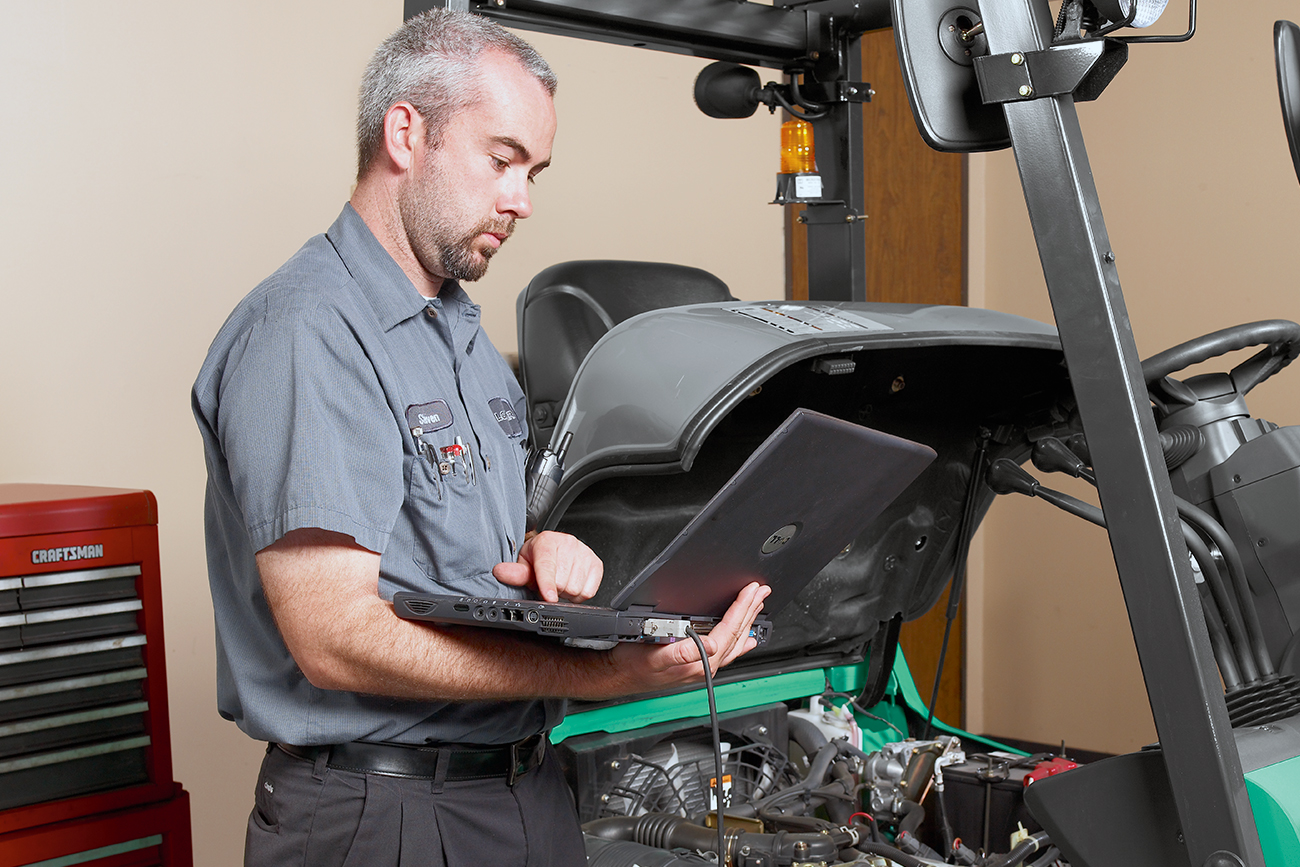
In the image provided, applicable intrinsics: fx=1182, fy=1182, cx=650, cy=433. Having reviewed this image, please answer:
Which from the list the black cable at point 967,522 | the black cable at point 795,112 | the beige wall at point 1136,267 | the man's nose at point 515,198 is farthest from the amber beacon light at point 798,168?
the beige wall at point 1136,267

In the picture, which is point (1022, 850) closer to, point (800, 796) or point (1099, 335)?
point (800, 796)

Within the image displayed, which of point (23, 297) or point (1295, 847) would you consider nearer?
point (1295, 847)

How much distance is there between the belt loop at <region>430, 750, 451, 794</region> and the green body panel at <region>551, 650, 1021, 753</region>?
2.71 feet

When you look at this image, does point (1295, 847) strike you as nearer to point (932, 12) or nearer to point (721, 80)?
point (932, 12)

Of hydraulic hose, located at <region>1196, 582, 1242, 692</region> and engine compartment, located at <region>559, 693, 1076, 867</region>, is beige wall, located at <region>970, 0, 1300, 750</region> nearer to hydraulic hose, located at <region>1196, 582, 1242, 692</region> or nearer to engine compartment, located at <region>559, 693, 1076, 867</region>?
hydraulic hose, located at <region>1196, 582, 1242, 692</region>

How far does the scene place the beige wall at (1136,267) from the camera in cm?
479

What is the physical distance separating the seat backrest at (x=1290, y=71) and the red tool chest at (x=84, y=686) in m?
2.30

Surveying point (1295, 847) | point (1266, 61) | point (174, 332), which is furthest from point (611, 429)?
point (1266, 61)

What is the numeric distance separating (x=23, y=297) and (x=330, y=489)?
215 centimetres

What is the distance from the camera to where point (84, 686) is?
7.01 feet

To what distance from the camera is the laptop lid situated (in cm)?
139

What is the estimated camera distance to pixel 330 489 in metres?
1.36

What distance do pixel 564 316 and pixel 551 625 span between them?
1597 millimetres

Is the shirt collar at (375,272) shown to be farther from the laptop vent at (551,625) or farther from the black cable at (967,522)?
the black cable at (967,522)
